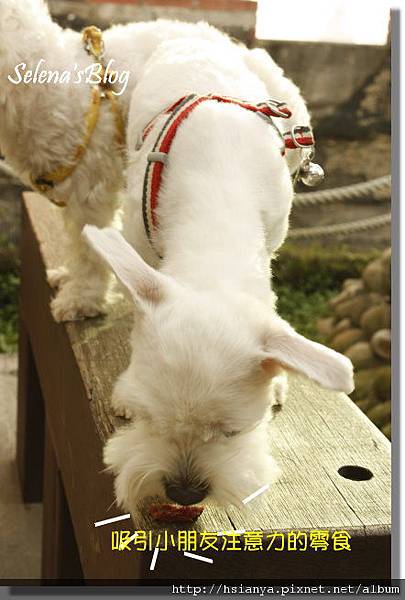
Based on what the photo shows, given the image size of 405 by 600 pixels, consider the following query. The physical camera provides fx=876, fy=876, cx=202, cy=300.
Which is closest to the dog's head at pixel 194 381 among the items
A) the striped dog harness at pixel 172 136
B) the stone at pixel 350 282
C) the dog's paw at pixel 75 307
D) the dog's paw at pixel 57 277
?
the striped dog harness at pixel 172 136

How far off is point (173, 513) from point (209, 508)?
8 cm

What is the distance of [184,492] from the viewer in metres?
1.27

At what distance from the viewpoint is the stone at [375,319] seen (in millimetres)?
3832

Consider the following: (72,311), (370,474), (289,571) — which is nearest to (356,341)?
(72,311)

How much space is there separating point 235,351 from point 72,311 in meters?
0.93

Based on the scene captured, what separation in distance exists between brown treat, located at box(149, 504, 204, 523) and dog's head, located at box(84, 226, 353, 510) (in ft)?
0.15

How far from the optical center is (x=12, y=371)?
13.5ft

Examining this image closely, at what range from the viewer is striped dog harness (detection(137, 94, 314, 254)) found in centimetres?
166

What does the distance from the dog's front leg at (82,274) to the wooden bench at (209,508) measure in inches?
1.5

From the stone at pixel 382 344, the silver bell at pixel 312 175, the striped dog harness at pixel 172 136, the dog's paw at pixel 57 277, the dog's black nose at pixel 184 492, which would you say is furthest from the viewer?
the stone at pixel 382 344

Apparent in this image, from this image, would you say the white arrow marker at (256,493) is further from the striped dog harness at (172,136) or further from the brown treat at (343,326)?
the brown treat at (343,326)

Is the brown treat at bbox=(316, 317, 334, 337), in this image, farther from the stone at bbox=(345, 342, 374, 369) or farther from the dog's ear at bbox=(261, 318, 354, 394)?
the dog's ear at bbox=(261, 318, 354, 394)

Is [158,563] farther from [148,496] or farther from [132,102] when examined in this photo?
[132,102]

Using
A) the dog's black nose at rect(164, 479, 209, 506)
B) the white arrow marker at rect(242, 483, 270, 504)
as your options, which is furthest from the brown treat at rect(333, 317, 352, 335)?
the dog's black nose at rect(164, 479, 209, 506)
